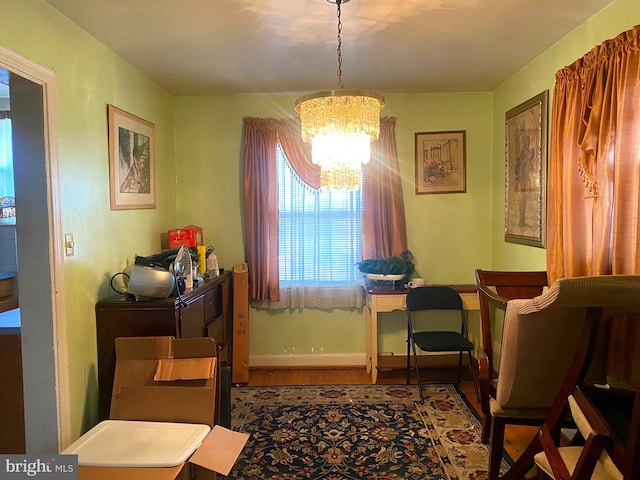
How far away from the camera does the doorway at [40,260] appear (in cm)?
215

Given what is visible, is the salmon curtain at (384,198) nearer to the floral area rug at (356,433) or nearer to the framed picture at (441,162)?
the framed picture at (441,162)

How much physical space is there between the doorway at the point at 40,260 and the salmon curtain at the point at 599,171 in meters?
2.63

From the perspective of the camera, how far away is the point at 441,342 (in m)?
3.43

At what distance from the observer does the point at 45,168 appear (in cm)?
216

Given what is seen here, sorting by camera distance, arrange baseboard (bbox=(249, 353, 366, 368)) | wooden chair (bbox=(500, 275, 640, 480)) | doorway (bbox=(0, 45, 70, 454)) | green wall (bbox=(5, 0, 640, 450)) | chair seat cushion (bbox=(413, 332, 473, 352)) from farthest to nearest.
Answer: baseboard (bbox=(249, 353, 366, 368)) → green wall (bbox=(5, 0, 640, 450)) → chair seat cushion (bbox=(413, 332, 473, 352)) → doorway (bbox=(0, 45, 70, 454)) → wooden chair (bbox=(500, 275, 640, 480))

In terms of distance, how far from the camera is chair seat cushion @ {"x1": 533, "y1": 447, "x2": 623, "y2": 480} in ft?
4.79

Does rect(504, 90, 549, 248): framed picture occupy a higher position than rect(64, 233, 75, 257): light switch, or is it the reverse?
rect(504, 90, 549, 248): framed picture

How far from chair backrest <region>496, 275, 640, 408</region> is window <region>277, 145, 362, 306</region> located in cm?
207

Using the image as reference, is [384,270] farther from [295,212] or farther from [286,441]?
[286,441]

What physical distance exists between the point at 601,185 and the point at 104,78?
281 cm

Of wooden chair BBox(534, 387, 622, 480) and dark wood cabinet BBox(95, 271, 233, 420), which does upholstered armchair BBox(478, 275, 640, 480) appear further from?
dark wood cabinet BBox(95, 271, 233, 420)

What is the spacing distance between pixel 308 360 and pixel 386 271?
1098mm

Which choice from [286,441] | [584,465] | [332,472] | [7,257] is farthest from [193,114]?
[584,465]

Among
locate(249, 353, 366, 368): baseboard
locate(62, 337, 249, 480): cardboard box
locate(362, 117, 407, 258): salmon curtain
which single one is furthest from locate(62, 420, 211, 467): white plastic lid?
locate(362, 117, 407, 258): salmon curtain
